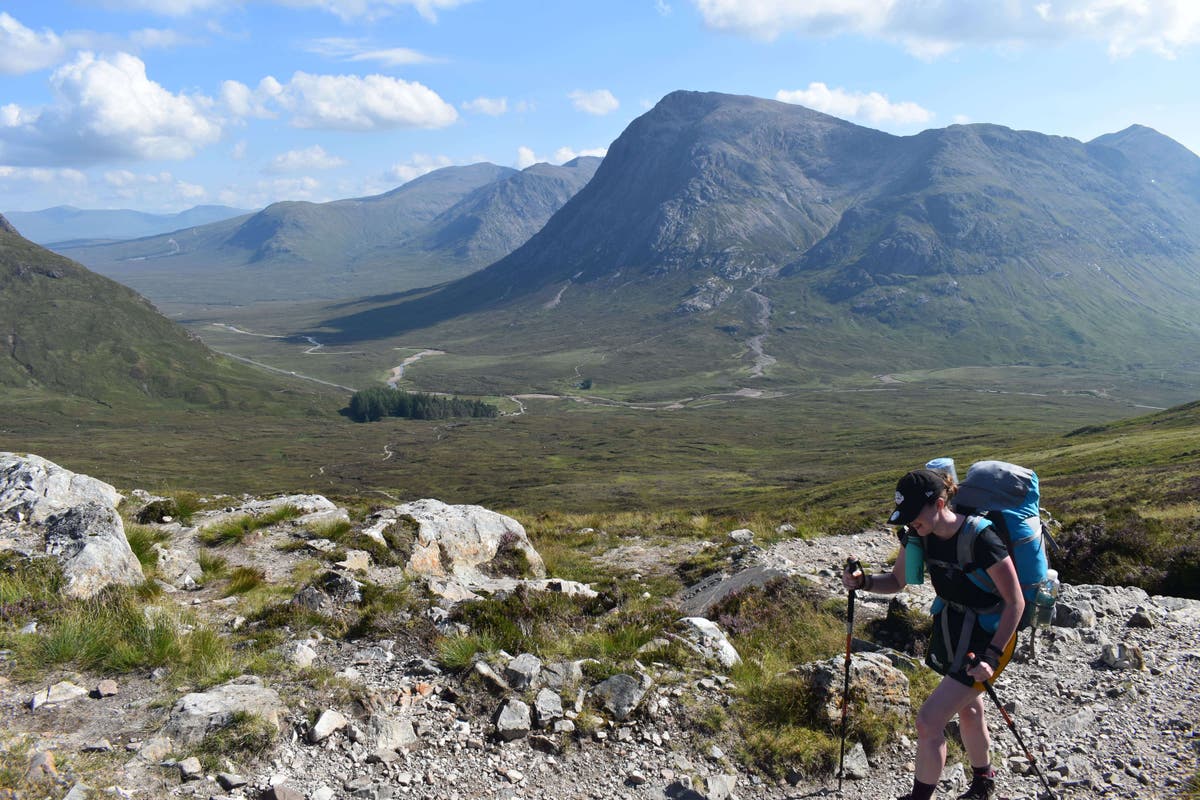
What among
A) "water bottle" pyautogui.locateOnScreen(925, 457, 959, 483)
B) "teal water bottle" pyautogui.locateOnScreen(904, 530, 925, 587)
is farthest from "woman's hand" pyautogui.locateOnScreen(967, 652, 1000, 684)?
A: "water bottle" pyautogui.locateOnScreen(925, 457, 959, 483)

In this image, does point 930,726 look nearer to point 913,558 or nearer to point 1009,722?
point 1009,722

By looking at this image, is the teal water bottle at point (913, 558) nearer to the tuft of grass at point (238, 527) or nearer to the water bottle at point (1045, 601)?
the water bottle at point (1045, 601)

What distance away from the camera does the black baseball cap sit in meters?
7.31

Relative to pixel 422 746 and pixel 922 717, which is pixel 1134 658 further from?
pixel 422 746

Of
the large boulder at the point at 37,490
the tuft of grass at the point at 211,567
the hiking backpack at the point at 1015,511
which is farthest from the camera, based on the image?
the tuft of grass at the point at 211,567

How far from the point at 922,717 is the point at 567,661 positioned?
4758 mm

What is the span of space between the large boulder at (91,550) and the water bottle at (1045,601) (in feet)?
46.2

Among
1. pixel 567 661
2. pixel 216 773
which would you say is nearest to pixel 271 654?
pixel 216 773

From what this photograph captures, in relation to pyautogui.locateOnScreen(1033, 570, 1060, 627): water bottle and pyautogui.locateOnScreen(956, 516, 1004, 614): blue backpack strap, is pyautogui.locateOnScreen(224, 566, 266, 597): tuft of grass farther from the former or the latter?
pyautogui.locateOnScreen(1033, 570, 1060, 627): water bottle

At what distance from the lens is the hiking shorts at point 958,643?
7.33 metres

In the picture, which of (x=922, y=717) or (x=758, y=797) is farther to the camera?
(x=758, y=797)

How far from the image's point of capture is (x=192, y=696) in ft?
27.8

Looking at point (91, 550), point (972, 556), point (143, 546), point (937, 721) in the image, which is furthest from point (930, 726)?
point (143, 546)

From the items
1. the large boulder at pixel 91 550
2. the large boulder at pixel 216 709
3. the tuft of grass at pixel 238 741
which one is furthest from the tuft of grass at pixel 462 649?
the large boulder at pixel 91 550
